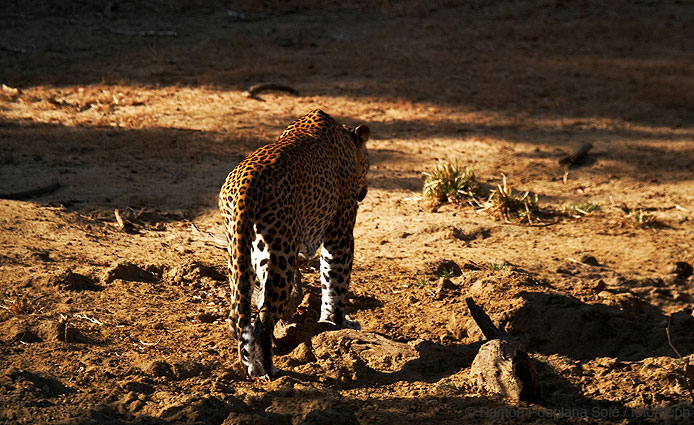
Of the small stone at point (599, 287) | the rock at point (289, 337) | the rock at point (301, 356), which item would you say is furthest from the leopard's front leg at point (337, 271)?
the small stone at point (599, 287)

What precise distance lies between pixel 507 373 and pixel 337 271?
6.57 feet

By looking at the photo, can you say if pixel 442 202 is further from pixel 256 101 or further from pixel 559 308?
pixel 256 101

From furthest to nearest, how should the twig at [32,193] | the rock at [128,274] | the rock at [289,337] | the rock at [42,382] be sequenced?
the twig at [32,193], the rock at [128,274], the rock at [289,337], the rock at [42,382]

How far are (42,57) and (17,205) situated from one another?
7841mm

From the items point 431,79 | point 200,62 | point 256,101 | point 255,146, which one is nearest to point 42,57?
point 200,62

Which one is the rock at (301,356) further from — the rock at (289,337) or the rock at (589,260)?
the rock at (589,260)

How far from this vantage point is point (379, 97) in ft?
43.8

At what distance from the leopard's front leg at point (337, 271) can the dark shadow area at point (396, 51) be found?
24.0ft

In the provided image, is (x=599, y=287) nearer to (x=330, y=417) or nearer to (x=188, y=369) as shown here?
(x=330, y=417)

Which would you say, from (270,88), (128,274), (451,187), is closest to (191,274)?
(128,274)

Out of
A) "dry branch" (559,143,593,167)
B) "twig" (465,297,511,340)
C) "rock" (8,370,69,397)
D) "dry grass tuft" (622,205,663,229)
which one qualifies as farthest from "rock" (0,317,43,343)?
"dry branch" (559,143,593,167)

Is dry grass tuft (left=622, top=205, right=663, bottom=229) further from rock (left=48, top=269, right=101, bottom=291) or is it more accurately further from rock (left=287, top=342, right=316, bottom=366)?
rock (left=48, top=269, right=101, bottom=291)

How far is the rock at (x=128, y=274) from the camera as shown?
656 cm

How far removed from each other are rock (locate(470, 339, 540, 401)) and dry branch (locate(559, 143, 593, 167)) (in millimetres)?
6609
